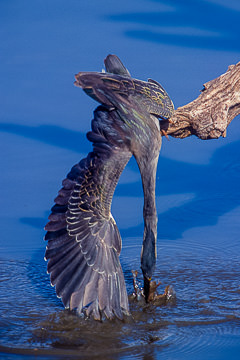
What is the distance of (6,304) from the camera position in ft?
13.5

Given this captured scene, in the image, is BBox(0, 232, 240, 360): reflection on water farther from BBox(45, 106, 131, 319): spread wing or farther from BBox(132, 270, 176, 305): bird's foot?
BBox(45, 106, 131, 319): spread wing

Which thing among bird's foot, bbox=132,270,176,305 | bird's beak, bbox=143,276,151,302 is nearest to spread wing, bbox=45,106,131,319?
bird's beak, bbox=143,276,151,302

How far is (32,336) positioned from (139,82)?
5.44ft

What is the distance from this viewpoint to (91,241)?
3.85 metres

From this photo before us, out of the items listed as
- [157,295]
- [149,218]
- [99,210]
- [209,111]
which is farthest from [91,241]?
[209,111]

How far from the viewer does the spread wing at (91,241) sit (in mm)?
3805

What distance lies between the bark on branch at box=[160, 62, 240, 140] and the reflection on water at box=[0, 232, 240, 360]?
97cm

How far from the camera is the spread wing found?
3.80m

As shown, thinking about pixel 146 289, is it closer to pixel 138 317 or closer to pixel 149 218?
pixel 138 317

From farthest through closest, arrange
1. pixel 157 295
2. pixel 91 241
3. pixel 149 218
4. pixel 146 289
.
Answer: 1. pixel 157 295
2. pixel 146 289
3. pixel 91 241
4. pixel 149 218

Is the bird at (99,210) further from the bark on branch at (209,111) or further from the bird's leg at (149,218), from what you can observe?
the bark on branch at (209,111)

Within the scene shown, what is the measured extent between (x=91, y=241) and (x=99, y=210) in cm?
20

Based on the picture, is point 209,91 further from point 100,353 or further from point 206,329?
point 100,353

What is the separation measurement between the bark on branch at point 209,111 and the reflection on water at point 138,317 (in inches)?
38.0
